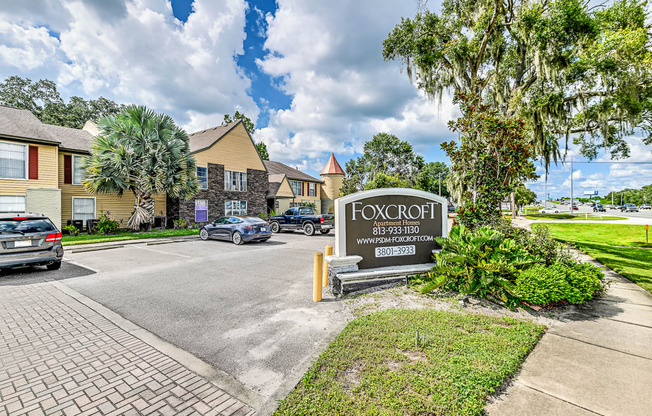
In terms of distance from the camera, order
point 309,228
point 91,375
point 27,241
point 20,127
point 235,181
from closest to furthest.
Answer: point 91,375
point 27,241
point 20,127
point 309,228
point 235,181

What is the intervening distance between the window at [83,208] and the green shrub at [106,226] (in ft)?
2.38

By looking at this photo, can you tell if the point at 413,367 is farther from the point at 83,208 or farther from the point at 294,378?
the point at 83,208

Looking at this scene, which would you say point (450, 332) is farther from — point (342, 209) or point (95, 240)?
point (95, 240)

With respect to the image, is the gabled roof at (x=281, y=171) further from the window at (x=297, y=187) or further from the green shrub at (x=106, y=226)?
the green shrub at (x=106, y=226)

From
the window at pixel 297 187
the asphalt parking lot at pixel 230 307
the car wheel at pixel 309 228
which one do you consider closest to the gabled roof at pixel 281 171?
the window at pixel 297 187

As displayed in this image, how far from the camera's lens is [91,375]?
10.6ft

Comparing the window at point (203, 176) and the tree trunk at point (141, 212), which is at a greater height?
the window at point (203, 176)

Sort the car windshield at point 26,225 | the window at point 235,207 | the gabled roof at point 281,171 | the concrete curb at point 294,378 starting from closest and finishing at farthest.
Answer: the concrete curb at point 294,378, the car windshield at point 26,225, the window at point 235,207, the gabled roof at point 281,171

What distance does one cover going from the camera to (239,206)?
83.2ft

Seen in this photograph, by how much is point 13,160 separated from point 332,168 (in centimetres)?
3413

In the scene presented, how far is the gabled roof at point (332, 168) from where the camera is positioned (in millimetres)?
43500

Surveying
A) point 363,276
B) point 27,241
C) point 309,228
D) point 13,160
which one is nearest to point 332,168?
point 309,228

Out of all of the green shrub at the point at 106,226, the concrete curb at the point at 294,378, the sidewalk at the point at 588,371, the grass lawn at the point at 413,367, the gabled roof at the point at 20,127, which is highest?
the gabled roof at the point at 20,127

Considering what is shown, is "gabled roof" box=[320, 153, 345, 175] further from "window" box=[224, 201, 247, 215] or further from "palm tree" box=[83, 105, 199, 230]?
"palm tree" box=[83, 105, 199, 230]
